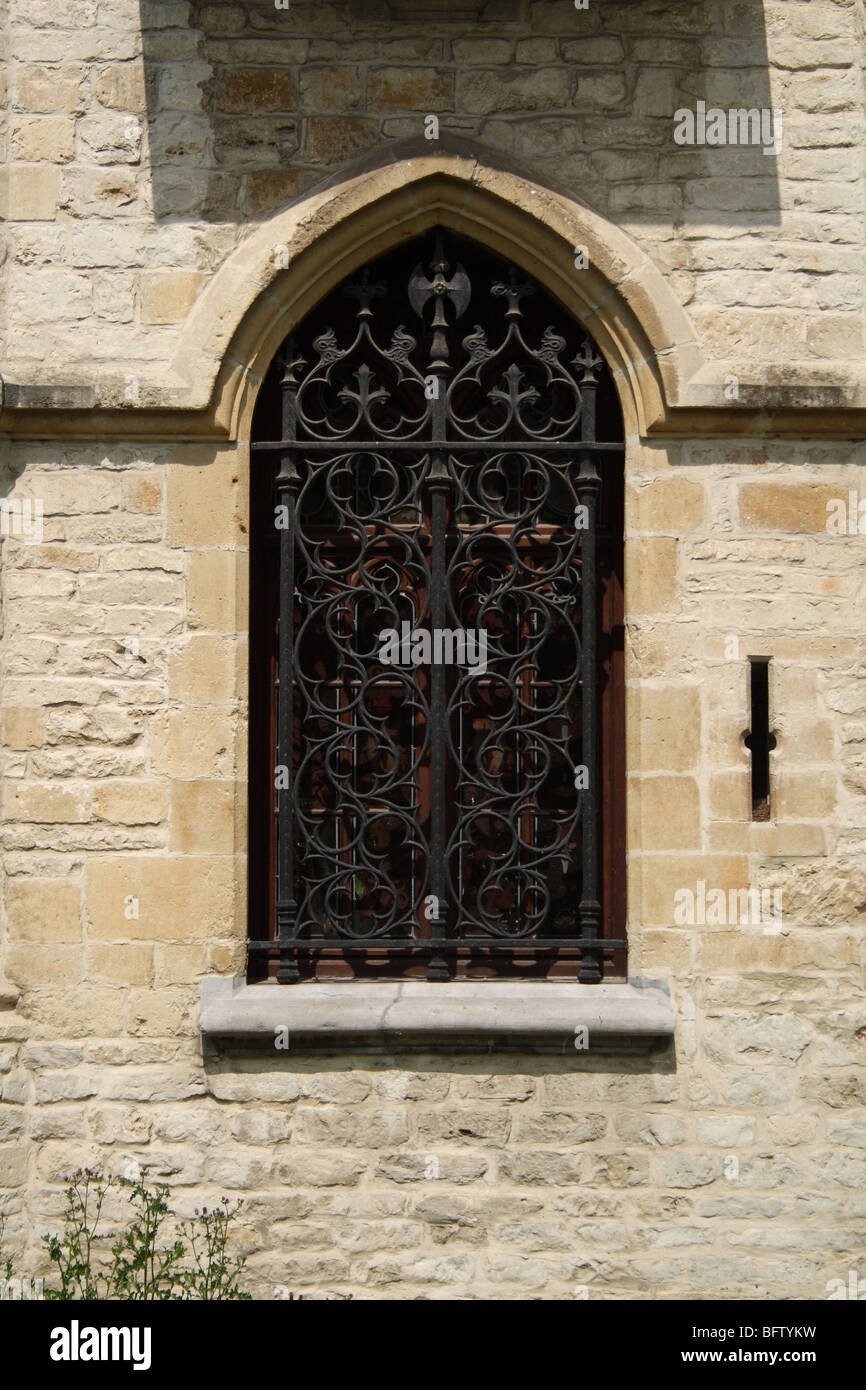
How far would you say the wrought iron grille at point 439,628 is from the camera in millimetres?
4535

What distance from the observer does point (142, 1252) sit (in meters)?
4.11

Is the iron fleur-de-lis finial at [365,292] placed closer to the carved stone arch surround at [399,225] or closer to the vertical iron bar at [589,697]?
the carved stone arch surround at [399,225]

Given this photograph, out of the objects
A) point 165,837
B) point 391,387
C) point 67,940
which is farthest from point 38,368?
point 67,940

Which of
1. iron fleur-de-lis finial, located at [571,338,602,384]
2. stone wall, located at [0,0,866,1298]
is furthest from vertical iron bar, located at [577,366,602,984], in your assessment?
stone wall, located at [0,0,866,1298]

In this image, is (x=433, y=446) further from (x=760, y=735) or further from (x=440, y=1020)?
(x=440, y=1020)

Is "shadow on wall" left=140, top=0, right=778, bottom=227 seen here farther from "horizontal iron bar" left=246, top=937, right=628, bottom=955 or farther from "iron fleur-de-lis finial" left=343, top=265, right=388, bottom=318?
"horizontal iron bar" left=246, top=937, right=628, bottom=955

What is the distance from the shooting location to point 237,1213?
4309 millimetres

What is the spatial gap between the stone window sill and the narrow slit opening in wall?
2.44 feet

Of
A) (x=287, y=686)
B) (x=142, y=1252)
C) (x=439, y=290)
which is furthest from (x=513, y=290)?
(x=142, y=1252)

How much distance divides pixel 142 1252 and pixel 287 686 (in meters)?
1.94

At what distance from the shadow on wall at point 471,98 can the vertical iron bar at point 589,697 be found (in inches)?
30.9

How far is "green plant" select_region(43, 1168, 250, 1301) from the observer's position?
416 centimetres

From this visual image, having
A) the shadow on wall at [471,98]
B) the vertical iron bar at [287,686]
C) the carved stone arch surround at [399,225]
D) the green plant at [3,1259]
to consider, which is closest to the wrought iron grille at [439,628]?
the vertical iron bar at [287,686]
